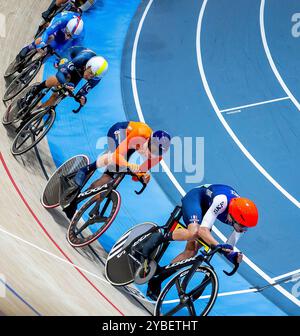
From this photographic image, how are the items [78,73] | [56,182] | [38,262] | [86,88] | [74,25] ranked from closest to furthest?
[38,262] → [56,182] → [86,88] → [78,73] → [74,25]

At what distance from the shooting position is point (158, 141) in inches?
273

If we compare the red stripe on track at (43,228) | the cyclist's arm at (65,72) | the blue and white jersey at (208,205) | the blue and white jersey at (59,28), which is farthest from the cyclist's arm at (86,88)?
the blue and white jersey at (208,205)

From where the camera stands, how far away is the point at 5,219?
22.9ft

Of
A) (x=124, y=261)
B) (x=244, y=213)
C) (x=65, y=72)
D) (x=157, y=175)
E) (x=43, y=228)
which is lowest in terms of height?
(x=157, y=175)

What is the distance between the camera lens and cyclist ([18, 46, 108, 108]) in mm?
8070

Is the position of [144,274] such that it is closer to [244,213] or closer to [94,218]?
[94,218]

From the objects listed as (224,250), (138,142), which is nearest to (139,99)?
(138,142)

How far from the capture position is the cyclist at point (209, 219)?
20.3 ft

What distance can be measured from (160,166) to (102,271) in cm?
270

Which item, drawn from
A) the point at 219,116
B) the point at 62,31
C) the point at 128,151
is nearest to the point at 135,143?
the point at 128,151

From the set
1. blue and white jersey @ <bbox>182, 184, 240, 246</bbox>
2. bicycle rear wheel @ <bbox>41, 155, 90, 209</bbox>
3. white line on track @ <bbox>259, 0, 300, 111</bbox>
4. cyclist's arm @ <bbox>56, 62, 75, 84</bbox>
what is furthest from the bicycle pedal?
white line on track @ <bbox>259, 0, 300, 111</bbox>

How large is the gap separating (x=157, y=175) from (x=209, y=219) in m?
3.15

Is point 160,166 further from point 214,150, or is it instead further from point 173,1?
point 173,1

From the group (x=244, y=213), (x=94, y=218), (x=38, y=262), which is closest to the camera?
(x=244, y=213)
